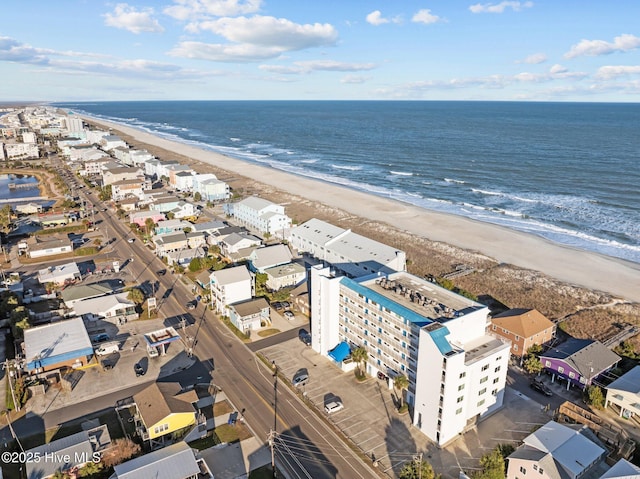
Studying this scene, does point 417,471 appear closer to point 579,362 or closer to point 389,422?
point 389,422

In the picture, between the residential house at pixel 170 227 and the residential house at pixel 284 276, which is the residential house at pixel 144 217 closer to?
the residential house at pixel 170 227

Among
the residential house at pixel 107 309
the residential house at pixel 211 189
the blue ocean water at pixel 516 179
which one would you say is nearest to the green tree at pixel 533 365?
the residential house at pixel 107 309

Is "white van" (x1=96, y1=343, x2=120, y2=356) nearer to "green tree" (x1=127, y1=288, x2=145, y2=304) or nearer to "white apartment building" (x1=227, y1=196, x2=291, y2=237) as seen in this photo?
"green tree" (x1=127, y1=288, x2=145, y2=304)

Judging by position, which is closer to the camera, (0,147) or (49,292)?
(49,292)

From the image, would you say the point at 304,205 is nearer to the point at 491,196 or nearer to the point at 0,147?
the point at 491,196

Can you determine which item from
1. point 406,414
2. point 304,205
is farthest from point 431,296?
point 304,205

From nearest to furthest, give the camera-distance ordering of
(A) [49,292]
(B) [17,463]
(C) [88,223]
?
(B) [17,463]
(A) [49,292]
(C) [88,223]

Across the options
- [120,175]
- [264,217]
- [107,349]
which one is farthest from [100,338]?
[120,175]
